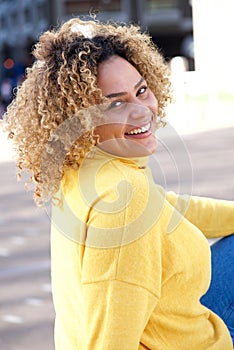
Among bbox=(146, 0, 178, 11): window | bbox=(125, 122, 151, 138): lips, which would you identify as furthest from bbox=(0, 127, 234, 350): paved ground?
bbox=(146, 0, 178, 11): window

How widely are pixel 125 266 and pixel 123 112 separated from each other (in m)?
0.30

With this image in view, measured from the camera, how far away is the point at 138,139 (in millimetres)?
1479

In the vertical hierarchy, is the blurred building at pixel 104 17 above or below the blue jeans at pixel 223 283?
below

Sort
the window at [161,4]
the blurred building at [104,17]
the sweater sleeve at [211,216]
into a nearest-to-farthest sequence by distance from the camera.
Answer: the sweater sleeve at [211,216] → the blurred building at [104,17] → the window at [161,4]

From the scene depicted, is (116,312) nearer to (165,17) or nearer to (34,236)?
(34,236)

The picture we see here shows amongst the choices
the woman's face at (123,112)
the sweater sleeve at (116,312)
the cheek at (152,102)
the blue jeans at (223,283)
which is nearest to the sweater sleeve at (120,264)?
the sweater sleeve at (116,312)

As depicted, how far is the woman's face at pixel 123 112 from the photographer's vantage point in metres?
1.44

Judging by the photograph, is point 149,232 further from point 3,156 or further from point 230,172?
point 3,156

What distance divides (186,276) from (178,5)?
2926 cm

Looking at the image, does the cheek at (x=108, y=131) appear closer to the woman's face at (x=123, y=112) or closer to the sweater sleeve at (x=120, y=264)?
the woman's face at (x=123, y=112)

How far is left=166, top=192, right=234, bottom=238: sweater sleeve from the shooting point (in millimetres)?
1825

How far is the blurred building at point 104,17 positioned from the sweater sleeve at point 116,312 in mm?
24235

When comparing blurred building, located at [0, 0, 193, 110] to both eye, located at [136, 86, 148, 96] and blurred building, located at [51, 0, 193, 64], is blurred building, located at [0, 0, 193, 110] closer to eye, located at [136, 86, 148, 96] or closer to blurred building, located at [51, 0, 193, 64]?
blurred building, located at [51, 0, 193, 64]

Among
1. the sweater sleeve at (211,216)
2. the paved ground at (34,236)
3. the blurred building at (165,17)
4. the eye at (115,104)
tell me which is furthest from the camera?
the blurred building at (165,17)
